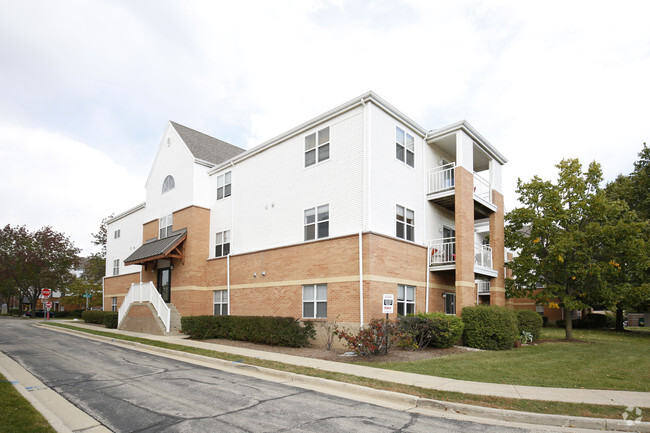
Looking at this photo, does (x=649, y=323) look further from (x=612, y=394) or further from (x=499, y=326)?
(x=612, y=394)

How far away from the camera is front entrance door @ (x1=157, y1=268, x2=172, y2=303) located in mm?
26000

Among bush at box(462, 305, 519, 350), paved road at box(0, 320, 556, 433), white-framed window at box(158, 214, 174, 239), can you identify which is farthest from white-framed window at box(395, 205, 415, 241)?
white-framed window at box(158, 214, 174, 239)

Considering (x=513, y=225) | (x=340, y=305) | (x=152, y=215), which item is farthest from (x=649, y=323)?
(x=152, y=215)

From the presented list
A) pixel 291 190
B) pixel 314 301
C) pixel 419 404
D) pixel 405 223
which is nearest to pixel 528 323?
pixel 405 223

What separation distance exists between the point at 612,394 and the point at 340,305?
9.48m

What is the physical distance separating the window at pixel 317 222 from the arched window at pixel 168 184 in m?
11.4

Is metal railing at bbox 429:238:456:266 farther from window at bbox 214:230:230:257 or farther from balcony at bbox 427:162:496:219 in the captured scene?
window at bbox 214:230:230:257

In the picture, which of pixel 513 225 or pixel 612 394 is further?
pixel 513 225

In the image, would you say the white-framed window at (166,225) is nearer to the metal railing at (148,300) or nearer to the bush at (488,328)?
the metal railing at (148,300)

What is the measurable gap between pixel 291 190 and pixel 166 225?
35.6ft

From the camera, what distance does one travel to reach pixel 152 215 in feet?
94.9

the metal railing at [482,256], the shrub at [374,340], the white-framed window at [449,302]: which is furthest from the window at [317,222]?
the metal railing at [482,256]

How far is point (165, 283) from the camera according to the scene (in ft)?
87.1

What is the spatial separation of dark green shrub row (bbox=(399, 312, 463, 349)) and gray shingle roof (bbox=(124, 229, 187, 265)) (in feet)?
44.1
